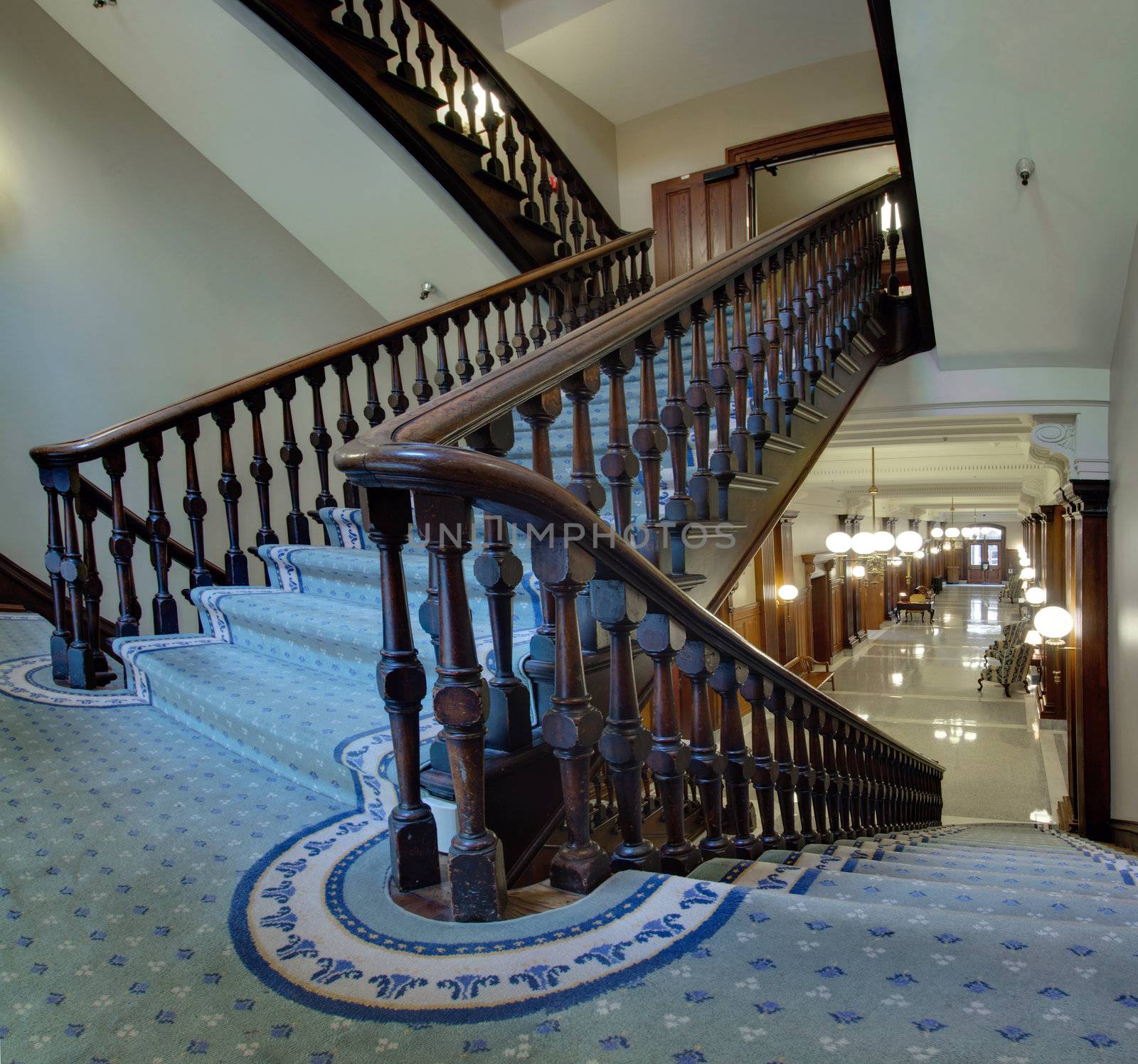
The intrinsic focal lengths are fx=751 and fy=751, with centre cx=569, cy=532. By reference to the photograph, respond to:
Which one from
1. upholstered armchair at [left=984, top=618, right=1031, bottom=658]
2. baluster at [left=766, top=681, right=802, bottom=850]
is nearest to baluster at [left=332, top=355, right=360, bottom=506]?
baluster at [left=766, top=681, right=802, bottom=850]

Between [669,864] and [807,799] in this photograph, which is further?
[807,799]

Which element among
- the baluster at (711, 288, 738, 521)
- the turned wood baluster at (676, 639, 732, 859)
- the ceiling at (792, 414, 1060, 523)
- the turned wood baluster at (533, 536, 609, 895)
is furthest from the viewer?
the ceiling at (792, 414, 1060, 523)

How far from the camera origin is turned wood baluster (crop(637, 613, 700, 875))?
4.58 feet

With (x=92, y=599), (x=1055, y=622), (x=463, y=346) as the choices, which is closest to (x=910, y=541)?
(x=1055, y=622)

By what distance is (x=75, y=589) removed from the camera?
8.63 feet

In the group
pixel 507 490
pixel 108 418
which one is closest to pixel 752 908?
pixel 507 490

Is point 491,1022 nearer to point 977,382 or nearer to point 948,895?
point 948,895

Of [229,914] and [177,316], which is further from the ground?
[177,316]

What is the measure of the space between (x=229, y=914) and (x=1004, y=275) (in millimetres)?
4161

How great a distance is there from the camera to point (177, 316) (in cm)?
470

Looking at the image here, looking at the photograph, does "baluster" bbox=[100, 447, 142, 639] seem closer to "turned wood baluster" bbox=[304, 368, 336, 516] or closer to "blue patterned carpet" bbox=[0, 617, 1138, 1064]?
"turned wood baluster" bbox=[304, 368, 336, 516]

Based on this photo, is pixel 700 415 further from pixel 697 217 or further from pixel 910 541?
pixel 910 541

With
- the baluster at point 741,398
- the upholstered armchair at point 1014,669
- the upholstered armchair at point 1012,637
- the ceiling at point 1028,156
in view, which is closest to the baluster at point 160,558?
the baluster at point 741,398

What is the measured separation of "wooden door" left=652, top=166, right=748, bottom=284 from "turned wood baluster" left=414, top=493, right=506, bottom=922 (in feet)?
21.4
